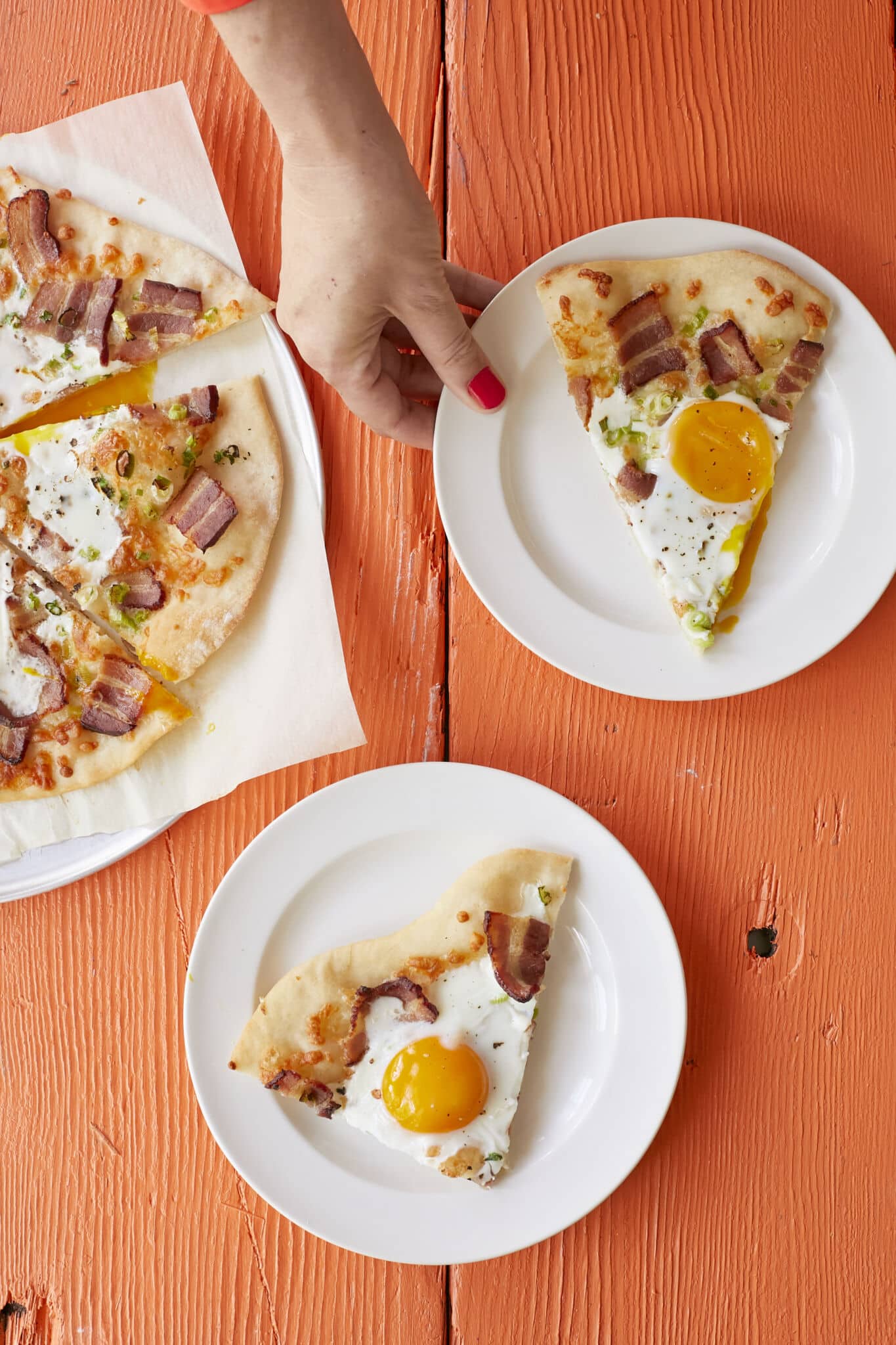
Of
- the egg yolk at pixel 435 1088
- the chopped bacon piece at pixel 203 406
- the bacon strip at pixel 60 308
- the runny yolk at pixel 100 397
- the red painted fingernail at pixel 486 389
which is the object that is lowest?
the egg yolk at pixel 435 1088

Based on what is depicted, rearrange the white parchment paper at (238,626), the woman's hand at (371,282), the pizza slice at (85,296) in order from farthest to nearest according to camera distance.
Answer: the pizza slice at (85,296), the white parchment paper at (238,626), the woman's hand at (371,282)

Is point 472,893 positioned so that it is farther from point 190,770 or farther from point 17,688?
point 17,688

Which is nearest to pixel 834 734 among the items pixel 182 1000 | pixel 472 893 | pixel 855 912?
pixel 855 912

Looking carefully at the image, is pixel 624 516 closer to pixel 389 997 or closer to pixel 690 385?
pixel 690 385

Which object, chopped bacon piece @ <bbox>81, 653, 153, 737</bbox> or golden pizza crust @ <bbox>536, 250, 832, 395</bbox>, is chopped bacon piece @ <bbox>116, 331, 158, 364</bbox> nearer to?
chopped bacon piece @ <bbox>81, 653, 153, 737</bbox>

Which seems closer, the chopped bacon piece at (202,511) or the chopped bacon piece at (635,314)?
the chopped bacon piece at (635,314)

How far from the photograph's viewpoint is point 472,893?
100 inches

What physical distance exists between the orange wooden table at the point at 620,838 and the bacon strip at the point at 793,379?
0.33 m

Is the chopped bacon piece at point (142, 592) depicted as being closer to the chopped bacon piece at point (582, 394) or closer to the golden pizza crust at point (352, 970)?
the golden pizza crust at point (352, 970)

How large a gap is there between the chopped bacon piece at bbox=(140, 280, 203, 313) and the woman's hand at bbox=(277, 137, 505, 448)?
49 centimetres

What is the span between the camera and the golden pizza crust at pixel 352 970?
2.53m

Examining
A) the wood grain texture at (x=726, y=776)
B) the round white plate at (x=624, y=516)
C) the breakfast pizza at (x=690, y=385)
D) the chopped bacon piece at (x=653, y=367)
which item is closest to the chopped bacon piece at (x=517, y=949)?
the wood grain texture at (x=726, y=776)

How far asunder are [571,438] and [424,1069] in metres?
1.65

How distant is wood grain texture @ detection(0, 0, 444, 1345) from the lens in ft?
8.90
